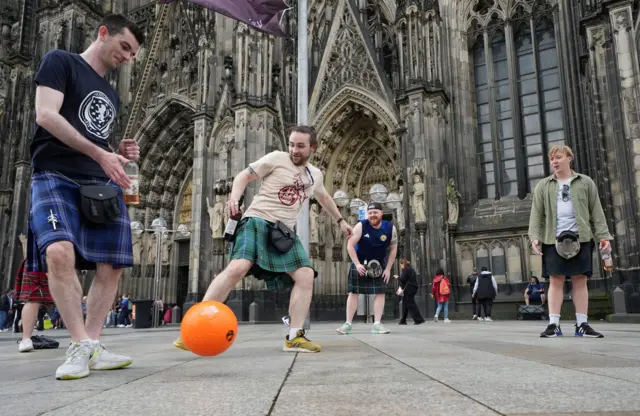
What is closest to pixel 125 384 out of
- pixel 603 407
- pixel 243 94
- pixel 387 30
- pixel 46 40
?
pixel 603 407

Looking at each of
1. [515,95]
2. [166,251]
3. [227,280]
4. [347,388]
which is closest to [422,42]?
[515,95]

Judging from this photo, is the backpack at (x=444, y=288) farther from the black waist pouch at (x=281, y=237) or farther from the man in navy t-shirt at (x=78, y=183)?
the man in navy t-shirt at (x=78, y=183)

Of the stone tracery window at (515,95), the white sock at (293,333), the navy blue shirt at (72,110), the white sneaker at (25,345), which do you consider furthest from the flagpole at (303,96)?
the stone tracery window at (515,95)

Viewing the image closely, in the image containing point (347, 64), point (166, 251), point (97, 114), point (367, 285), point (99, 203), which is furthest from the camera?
point (166, 251)

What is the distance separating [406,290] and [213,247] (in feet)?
29.7

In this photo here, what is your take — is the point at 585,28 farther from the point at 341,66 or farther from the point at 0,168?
the point at 0,168

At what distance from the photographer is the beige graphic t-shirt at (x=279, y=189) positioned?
4.11 meters

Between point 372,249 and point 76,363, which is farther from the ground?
point 372,249

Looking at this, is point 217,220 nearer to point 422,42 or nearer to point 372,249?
point 422,42

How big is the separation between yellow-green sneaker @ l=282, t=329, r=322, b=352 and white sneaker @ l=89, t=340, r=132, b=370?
1.29m

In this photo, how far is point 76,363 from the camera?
2.64m

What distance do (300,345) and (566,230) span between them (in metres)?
3.17

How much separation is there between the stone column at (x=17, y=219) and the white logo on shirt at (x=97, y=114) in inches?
927

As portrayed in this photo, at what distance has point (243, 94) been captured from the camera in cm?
1848
